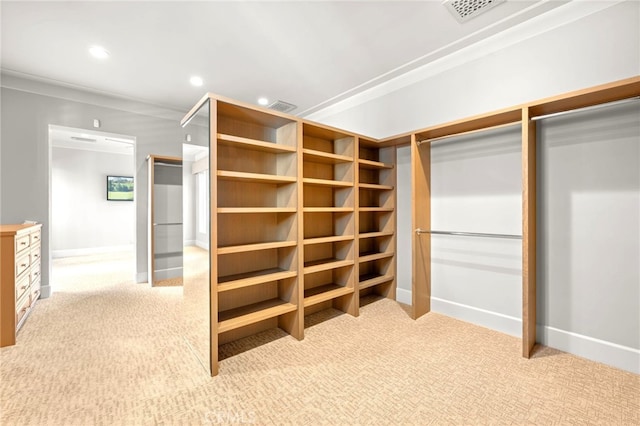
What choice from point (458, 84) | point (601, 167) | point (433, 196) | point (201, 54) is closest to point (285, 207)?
point (433, 196)

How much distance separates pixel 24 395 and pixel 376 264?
3328 millimetres

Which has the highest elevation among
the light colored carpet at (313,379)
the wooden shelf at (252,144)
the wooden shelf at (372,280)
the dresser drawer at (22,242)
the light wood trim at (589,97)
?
the light wood trim at (589,97)

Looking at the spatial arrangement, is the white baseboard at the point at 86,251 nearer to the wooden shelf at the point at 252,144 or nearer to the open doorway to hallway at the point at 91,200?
the open doorway to hallway at the point at 91,200

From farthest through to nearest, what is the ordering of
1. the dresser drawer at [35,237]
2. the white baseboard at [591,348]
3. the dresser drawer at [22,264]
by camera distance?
the dresser drawer at [35,237] < the dresser drawer at [22,264] < the white baseboard at [591,348]

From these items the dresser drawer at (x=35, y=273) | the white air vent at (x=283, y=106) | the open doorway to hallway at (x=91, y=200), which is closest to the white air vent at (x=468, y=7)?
the white air vent at (x=283, y=106)

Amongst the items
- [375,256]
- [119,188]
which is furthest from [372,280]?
[119,188]

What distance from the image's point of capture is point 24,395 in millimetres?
1692

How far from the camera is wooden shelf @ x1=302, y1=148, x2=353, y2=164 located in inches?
102

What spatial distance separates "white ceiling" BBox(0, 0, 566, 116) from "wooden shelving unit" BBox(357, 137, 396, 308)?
99cm

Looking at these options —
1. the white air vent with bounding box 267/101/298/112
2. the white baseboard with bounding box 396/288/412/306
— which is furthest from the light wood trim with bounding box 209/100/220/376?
the white air vent with bounding box 267/101/298/112

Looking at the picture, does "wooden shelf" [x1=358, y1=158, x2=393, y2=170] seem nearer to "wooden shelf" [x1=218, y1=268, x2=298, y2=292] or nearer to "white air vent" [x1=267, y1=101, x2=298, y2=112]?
"wooden shelf" [x1=218, y1=268, x2=298, y2=292]

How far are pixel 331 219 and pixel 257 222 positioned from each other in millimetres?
995

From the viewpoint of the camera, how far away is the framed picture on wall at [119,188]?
724 cm

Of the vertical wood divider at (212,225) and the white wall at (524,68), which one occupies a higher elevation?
the white wall at (524,68)
